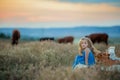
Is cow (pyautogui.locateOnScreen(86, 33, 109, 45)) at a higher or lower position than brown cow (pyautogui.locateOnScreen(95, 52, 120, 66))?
higher

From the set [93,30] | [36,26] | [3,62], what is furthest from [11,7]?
[93,30]

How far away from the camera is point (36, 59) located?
5121 millimetres

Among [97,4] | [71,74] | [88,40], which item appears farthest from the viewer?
[97,4]

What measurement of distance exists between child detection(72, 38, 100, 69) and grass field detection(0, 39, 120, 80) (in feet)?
0.38

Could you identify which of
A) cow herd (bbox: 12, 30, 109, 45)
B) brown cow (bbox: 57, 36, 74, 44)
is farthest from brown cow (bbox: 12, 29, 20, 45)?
brown cow (bbox: 57, 36, 74, 44)

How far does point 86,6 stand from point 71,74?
3.81 feet

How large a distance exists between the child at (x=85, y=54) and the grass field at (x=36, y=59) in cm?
12

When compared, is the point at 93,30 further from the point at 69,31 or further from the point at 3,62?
the point at 3,62

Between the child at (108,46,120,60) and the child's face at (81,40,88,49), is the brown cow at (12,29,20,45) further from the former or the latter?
the child at (108,46,120,60)

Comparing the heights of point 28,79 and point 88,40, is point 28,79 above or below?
below

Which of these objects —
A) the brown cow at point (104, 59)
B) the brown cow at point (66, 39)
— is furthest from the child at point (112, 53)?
the brown cow at point (66, 39)

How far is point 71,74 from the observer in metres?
4.59

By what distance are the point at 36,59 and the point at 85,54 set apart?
2.44 ft

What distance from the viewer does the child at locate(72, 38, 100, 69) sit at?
4809 millimetres
